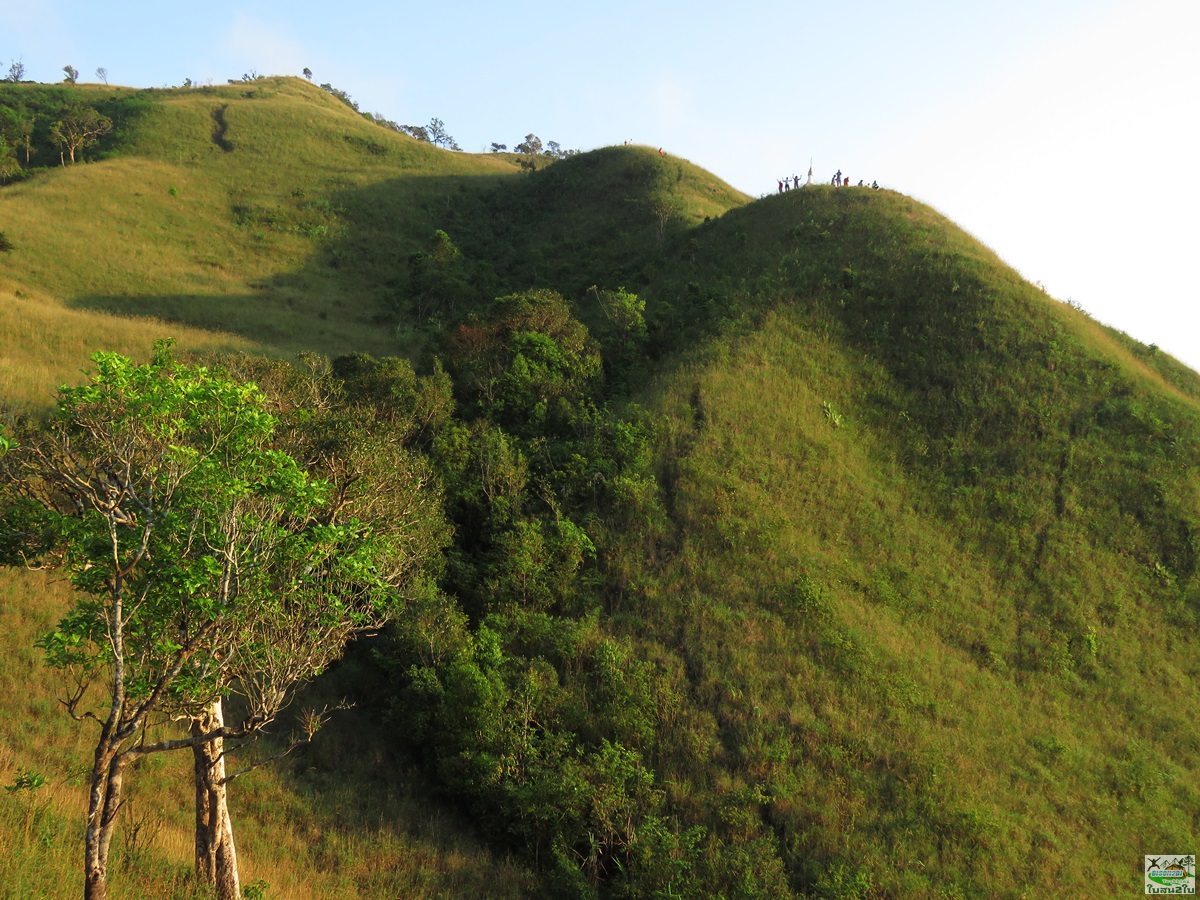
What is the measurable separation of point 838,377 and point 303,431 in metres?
24.8

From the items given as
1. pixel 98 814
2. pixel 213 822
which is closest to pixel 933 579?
pixel 213 822

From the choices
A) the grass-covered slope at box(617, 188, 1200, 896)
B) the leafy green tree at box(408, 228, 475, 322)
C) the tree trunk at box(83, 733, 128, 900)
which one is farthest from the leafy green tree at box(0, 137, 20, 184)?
the tree trunk at box(83, 733, 128, 900)

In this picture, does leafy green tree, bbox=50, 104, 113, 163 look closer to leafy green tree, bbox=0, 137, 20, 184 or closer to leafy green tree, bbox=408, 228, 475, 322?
leafy green tree, bbox=0, 137, 20, 184

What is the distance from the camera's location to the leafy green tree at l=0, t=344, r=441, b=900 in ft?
26.8

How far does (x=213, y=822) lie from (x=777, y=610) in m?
15.6

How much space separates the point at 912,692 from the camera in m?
19.3

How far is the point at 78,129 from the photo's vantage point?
7431cm

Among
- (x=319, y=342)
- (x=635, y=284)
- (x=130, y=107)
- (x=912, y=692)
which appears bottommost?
(x=912, y=692)

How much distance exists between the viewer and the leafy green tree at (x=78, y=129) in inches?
2830

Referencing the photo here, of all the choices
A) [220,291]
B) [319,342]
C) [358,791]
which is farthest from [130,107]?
[358,791]

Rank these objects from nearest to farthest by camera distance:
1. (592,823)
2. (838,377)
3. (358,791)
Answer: (592,823)
(358,791)
(838,377)

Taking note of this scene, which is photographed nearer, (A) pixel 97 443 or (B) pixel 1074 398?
(A) pixel 97 443

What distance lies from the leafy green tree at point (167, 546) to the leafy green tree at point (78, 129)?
274ft

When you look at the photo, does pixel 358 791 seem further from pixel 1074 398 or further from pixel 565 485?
pixel 1074 398
